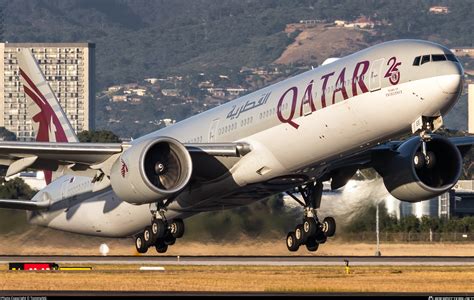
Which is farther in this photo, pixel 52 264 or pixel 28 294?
pixel 52 264

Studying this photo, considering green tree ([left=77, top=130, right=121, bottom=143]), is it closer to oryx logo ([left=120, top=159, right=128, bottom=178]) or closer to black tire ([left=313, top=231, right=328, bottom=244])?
black tire ([left=313, top=231, right=328, bottom=244])

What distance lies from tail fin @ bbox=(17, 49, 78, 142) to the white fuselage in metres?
8.59

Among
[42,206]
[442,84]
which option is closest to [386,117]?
[442,84]

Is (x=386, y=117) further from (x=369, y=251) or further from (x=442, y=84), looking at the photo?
(x=369, y=251)

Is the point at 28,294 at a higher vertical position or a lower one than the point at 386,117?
lower

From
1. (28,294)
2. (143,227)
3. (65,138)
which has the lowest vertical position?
(28,294)

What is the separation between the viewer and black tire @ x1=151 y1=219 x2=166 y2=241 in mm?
50812

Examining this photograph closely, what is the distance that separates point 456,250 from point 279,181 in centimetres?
2475

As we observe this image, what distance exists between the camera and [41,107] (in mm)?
61688

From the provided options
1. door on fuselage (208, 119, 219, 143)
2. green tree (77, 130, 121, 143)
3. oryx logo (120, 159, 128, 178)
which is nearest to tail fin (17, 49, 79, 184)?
door on fuselage (208, 119, 219, 143)

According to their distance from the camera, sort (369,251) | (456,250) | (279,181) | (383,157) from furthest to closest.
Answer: (456,250)
(369,251)
(383,157)
(279,181)

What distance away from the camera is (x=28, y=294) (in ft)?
146

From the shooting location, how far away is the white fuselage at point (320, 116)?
45.0 metres

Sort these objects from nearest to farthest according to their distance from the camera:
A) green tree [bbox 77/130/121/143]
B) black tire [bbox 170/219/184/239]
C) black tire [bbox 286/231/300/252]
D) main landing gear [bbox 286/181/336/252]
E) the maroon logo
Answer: the maroon logo → black tire [bbox 170/219/184/239] → main landing gear [bbox 286/181/336/252] → black tire [bbox 286/231/300/252] → green tree [bbox 77/130/121/143]
